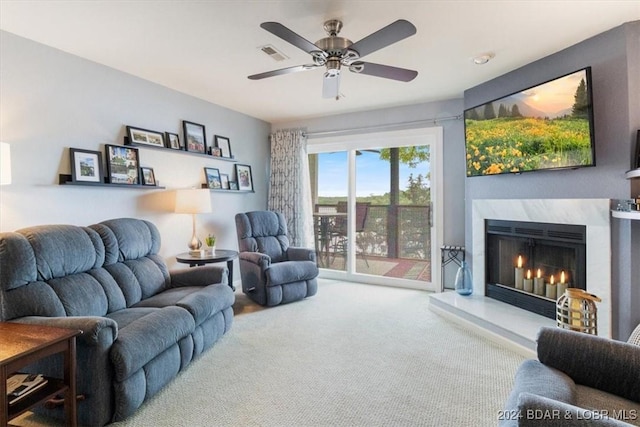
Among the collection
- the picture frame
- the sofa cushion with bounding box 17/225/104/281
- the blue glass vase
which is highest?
the picture frame

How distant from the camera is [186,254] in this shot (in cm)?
392

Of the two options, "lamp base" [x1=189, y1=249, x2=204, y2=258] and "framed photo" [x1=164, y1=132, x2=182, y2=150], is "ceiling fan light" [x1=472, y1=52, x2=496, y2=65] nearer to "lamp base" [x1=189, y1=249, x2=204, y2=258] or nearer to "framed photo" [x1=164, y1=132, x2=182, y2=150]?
"framed photo" [x1=164, y1=132, x2=182, y2=150]

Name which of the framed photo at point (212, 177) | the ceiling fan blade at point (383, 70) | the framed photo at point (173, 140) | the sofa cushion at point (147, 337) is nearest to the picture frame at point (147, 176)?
the framed photo at point (173, 140)

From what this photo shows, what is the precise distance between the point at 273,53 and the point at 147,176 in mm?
1915

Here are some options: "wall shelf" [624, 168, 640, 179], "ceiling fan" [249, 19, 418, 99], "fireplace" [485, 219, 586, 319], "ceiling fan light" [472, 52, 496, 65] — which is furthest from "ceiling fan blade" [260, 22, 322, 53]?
"fireplace" [485, 219, 586, 319]

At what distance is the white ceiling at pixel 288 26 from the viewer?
2.30 m

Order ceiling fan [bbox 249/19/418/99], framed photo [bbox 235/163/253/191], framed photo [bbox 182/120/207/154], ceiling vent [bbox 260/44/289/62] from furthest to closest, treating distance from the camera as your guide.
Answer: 1. framed photo [bbox 235/163/253/191]
2. framed photo [bbox 182/120/207/154]
3. ceiling vent [bbox 260/44/289/62]
4. ceiling fan [bbox 249/19/418/99]

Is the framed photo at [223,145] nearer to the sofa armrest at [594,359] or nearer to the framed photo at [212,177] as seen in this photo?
the framed photo at [212,177]

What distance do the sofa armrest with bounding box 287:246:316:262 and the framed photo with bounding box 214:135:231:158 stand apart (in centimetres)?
165

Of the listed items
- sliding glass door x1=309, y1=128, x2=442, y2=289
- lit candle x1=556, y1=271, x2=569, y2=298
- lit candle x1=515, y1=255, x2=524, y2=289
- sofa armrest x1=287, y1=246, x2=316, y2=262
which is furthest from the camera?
sliding glass door x1=309, y1=128, x2=442, y2=289

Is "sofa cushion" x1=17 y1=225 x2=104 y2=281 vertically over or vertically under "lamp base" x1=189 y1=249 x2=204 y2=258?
over

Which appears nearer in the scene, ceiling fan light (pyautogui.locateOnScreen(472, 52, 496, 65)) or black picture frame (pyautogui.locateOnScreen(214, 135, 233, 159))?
ceiling fan light (pyautogui.locateOnScreen(472, 52, 496, 65))

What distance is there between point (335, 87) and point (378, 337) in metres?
2.25

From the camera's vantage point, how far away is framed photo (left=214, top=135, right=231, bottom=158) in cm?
469
